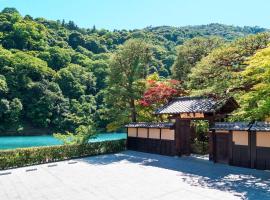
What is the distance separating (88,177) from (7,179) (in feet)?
13.3

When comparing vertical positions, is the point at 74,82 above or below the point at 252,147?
above

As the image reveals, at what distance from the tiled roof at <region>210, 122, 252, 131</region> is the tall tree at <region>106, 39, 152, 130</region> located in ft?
29.4

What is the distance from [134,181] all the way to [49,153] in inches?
322

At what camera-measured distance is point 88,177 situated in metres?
14.6

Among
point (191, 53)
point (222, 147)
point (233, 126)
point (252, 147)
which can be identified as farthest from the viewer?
Result: point (191, 53)

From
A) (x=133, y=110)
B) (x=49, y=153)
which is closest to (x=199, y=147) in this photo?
(x=133, y=110)

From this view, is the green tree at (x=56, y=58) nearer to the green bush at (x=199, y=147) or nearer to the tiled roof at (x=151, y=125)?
the tiled roof at (x=151, y=125)

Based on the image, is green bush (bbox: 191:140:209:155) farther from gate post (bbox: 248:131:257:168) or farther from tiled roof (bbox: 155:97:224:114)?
gate post (bbox: 248:131:257:168)

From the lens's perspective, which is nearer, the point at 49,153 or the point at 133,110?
the point at 49,153

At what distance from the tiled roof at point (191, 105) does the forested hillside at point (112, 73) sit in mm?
819

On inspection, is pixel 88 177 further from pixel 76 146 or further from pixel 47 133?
pixel 47 133

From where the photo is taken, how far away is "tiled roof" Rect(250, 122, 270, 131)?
15.1 m

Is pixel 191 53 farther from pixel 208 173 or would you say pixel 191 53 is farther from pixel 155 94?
pixel 208 173

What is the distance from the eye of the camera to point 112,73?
84.2 feet
